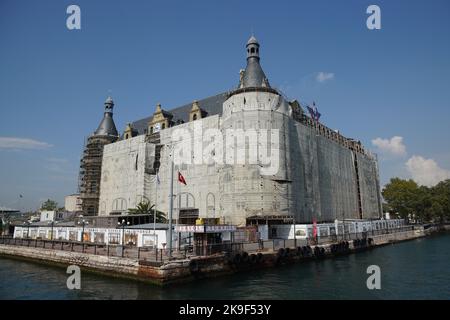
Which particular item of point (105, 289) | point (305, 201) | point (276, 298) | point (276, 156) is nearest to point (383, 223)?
point (305, 201)

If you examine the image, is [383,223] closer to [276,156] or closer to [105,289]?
[276,156]

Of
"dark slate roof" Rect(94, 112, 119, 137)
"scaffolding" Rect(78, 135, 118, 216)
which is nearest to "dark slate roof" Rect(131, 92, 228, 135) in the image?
"dark slate roof" Rect(94, 112, 119, 137)

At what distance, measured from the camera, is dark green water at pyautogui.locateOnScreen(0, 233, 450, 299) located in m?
25.1

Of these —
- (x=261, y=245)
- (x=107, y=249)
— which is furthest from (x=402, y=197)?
(x=107, y=249)

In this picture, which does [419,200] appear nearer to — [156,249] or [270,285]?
[270,285]

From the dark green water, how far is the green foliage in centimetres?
8458

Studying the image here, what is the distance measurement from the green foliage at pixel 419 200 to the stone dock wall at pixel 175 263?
8159cm

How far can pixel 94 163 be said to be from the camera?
91125 mm

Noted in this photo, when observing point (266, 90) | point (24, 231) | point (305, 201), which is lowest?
point (24, 231)

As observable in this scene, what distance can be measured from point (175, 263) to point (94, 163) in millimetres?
70623

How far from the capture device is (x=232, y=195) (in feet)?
185
